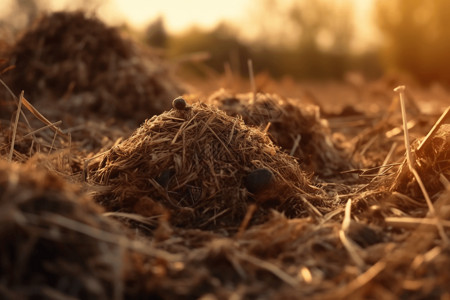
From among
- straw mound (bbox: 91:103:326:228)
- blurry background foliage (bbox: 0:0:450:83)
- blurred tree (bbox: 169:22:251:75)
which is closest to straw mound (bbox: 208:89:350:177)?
straw mound (bbox: 91:103:326:228)

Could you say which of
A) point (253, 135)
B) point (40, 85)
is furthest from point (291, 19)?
point (253, 135)

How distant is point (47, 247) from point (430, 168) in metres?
2.02

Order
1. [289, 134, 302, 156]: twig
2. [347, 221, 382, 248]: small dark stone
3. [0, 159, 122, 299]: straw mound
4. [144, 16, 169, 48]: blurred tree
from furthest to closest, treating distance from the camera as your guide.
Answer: [144, 16, 169, 48]: blurred tree → [289, 134, 302, 156]: twig → [347, 221, 382, 248]: small dark stone → [0, 159, 122, 299]: straw mound

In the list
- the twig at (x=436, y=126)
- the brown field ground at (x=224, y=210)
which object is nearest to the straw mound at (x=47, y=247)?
the brown field ground at (x=224, y=210)

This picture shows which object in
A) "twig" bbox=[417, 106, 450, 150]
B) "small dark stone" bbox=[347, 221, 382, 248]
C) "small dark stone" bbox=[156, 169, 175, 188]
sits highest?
"twig" bbox=[417, 106, 450, 150]

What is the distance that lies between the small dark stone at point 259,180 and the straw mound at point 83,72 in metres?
3.29

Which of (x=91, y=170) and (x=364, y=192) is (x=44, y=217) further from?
(x=364, y=192)

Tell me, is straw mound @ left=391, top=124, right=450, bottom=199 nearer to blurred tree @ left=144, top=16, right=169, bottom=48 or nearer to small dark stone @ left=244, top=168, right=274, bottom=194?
small dark stone @ left=244, top=168, right=274, bottom=194

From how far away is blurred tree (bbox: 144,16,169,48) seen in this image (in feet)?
59.8

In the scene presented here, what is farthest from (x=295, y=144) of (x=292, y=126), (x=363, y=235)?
(x=363, y=235)

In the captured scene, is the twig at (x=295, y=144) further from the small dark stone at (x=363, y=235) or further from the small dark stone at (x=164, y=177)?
the small dark stone at (x=363, y=235)

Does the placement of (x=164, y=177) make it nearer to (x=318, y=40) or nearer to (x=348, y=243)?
(x=348, y=243)

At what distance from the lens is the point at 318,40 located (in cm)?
2806

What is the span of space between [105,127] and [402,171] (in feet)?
10.2
